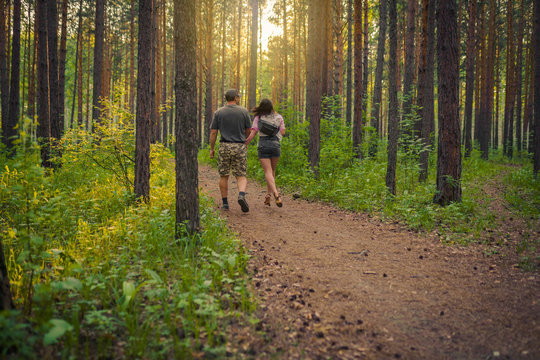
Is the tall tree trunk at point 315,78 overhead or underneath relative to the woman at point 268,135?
overhead

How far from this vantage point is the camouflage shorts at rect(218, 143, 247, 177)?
6812 mm

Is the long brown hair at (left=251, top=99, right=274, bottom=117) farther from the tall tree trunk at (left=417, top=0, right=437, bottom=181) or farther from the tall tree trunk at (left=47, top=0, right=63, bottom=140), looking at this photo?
the tall tree trunk at (left=47, top=0, right=63, bottom=140)

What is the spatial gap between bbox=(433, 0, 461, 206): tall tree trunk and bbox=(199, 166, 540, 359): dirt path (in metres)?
2.24

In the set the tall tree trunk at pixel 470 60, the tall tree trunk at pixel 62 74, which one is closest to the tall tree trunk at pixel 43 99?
the tall tree trunk at pixel 62 74

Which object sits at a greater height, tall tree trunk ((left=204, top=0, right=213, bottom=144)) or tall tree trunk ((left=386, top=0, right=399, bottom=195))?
tall tree trunk ((left=204, top=0, right=213, bottom=144))

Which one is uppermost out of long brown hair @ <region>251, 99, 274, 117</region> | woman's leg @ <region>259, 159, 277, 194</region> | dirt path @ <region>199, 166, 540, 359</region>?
long brown hair @ <region>251, 99, 274, 117</region>

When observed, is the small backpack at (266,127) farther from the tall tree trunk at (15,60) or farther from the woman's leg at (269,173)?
the tall tree trunk at (15,60)

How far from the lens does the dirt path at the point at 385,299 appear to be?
2.54m

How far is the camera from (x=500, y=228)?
5.79m

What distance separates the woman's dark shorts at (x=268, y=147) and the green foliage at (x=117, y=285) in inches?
92.8

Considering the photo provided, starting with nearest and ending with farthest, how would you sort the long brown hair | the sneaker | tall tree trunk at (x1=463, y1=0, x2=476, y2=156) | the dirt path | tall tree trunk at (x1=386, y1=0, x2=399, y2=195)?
the dirt path, the sneaker, the long brown hair, tall tree trunk at (x1=386, y1=0, x2=399, y2=195), tall tree trunk at (x1=463, y1=0, x2=476, y2=156)

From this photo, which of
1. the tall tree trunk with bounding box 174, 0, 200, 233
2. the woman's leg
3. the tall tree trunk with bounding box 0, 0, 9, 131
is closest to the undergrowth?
the woman's leg

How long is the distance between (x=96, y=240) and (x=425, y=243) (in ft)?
17.1

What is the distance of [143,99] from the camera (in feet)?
21.0
